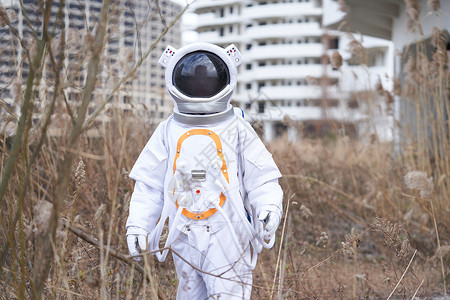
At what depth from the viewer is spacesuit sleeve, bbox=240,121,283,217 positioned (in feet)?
6.59

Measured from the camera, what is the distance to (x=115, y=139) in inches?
150

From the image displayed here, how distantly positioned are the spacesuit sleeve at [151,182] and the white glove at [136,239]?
0.05 m

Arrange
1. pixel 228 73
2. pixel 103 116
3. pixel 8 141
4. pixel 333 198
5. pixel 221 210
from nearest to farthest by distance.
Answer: pixel 221 210 → pixel 228 73 → pixel 103 116 → pixel 8 141 → pixel 333 198

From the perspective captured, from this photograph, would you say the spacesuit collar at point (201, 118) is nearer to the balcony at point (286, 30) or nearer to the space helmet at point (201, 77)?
the space helmet at point (201, 77)

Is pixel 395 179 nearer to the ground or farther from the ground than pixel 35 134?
nearer to the ground

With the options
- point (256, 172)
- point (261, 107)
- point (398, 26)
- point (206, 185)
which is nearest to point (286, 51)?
point (398, 26)

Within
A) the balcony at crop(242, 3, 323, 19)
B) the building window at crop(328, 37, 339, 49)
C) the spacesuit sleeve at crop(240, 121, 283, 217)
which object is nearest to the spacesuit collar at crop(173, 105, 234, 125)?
the spacesuit sleeve at crop(240, 121, 283, 217)

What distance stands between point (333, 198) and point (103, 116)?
2.24 m

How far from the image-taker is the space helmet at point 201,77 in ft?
6.50

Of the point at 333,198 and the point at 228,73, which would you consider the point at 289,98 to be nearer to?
the point at 333,198

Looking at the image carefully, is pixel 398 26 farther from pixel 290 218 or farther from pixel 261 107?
pixel 290 218

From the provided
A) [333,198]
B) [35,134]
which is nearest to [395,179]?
[333,198]

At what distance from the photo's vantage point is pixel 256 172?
2.04 meters

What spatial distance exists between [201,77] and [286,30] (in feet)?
138
